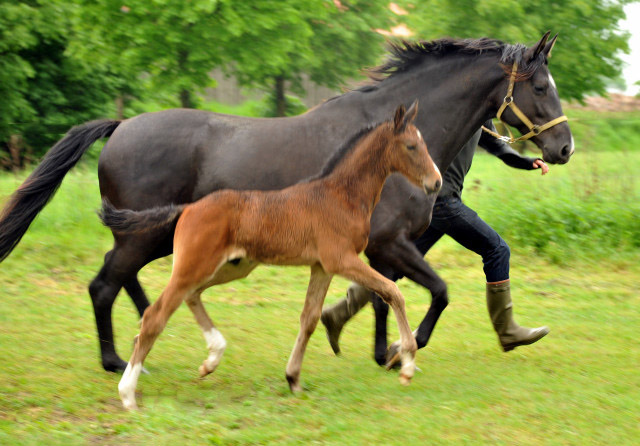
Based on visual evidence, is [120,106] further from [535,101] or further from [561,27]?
[535,101]

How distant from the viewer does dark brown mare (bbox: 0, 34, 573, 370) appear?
5090 millimetres

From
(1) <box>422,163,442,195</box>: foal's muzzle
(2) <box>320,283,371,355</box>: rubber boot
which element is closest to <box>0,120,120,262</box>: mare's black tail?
(2) <box>320,283,371,355</box>: rubber boot

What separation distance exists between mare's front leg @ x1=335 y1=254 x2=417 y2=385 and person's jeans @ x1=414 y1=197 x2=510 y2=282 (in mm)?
1129

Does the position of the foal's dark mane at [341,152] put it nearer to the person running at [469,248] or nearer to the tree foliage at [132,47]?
the person running at [469,248]

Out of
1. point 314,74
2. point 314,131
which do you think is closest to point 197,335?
point 314,131

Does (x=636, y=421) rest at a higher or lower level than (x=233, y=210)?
lower

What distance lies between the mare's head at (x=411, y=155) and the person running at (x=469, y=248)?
0.83 m

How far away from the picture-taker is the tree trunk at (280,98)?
23859 millimetres

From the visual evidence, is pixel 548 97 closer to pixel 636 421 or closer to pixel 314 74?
pixel 636 421

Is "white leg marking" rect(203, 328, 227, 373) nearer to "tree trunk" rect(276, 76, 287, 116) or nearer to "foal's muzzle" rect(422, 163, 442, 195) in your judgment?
"foal's muzzle" rect(422, 163, 442, 195)

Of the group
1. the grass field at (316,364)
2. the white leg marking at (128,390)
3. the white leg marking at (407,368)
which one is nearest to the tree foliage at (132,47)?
the grass field at (316,364)

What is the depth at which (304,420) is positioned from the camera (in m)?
4.26

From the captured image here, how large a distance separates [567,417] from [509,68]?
2.31m

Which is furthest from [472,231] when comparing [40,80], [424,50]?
[40,80]
